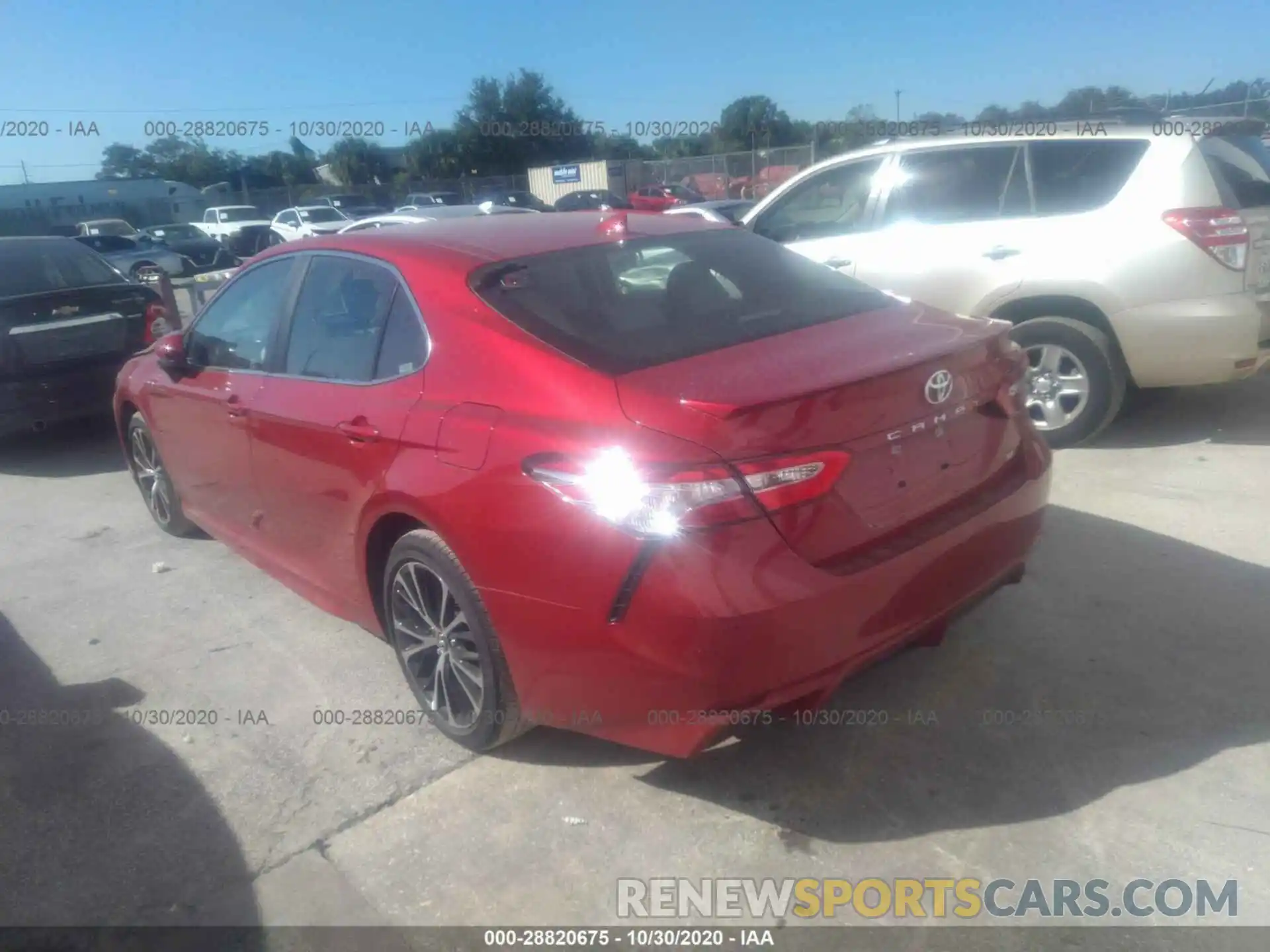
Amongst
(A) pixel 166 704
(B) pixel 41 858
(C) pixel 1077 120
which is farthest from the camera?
(C) pixel 1077 120

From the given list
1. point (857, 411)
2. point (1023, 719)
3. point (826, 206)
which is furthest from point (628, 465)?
point (826, 206)

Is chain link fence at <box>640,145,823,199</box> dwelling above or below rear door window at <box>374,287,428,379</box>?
above

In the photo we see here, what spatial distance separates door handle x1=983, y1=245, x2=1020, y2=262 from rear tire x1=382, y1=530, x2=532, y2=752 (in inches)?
163

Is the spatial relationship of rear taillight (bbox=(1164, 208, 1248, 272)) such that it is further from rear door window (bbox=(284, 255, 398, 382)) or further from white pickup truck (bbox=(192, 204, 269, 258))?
white pickup truck (bbox=(192, 204, 269, 258))

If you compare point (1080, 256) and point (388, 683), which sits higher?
point (1080, 256)

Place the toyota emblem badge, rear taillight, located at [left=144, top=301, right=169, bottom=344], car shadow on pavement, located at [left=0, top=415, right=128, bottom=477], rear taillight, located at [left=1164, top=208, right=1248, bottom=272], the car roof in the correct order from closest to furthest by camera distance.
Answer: the toyota emblem badge < the car roof < rear taillight, located at [left=1164, top=208, right=1248, bottom=272] < car shadow on pavement, located at [left=0, top=415, right=128, bottom=477] < rear taillight, located at [left=144, top=301, right=169, bottom=344]

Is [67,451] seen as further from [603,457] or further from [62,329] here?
[603,457]

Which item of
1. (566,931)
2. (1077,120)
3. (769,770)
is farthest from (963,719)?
(1077,120)

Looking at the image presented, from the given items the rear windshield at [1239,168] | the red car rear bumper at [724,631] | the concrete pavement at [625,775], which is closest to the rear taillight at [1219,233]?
the rear windshield at [1239,168]

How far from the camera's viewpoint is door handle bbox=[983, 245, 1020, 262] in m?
5.72

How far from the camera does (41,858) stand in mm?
2912

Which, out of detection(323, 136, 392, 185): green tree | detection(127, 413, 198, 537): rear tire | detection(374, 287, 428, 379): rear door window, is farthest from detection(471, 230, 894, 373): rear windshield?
detection(323, 136, 392, 185): green tree

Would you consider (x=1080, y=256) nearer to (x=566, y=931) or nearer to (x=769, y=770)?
(x=769, y=770)

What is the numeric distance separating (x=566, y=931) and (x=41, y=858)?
1639mm
